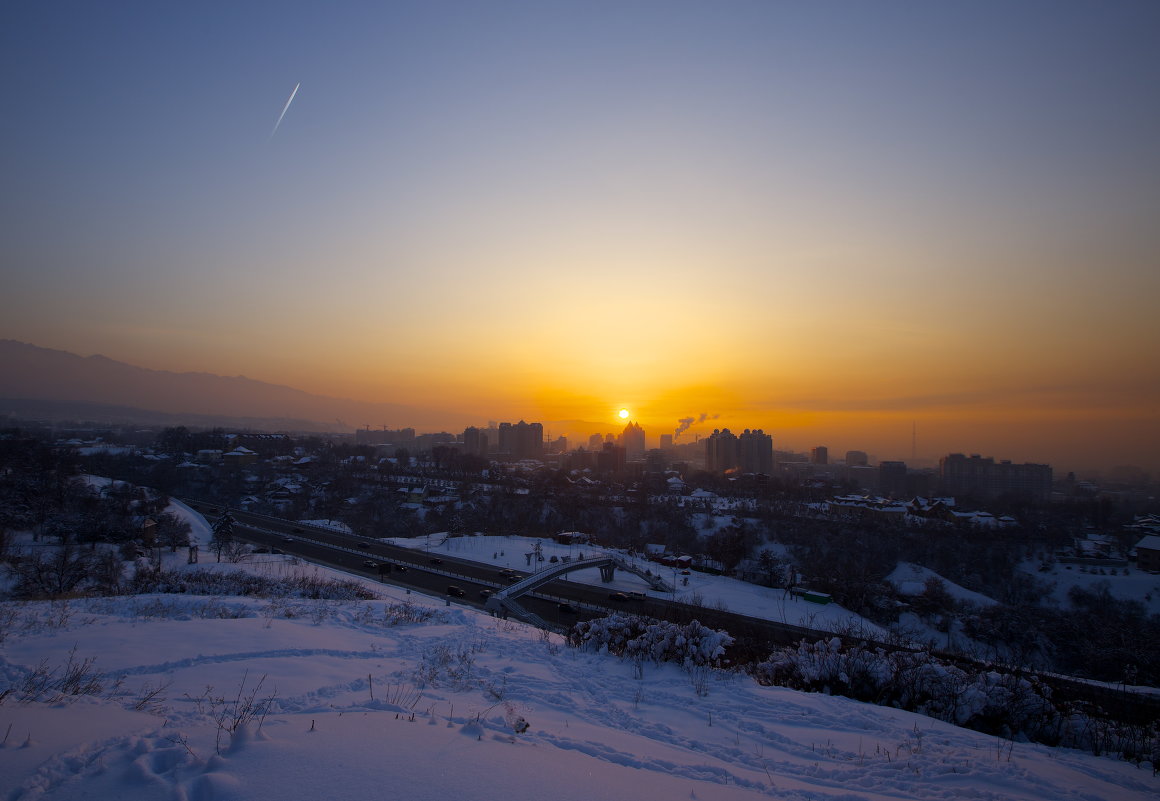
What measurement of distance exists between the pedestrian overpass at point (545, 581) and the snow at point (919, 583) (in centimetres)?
1555

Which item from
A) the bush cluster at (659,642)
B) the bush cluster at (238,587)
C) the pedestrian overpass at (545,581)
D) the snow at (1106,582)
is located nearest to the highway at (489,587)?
the pedestrian overpass at (545,581)

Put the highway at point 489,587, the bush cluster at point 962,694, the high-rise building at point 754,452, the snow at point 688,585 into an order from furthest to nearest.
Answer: the high-rise building at point 754,452, the snow at point 688,585, the highway at point 489,587, the bush cluster at point 962,694

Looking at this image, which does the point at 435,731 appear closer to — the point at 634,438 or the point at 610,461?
the point at 610,461

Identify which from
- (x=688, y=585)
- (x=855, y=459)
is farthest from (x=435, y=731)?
(x=855, y=459)

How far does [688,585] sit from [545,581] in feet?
26.5

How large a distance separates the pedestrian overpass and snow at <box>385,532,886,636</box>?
1.87ft

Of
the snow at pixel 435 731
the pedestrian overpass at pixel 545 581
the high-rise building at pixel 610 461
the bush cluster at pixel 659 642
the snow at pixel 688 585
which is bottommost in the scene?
the snow at pixel 688 585

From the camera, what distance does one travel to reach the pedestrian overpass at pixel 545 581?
18.6 m

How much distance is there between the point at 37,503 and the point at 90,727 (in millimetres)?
33043

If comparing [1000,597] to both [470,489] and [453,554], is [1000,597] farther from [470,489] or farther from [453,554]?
[470,489]

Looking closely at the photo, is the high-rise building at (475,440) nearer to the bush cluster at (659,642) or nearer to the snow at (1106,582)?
the snow at (1106,582)

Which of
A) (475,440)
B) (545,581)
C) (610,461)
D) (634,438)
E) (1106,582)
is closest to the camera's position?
(545,581)

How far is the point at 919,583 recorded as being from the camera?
106 ft

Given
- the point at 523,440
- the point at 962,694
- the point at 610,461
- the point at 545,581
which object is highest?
the point at 962,694
